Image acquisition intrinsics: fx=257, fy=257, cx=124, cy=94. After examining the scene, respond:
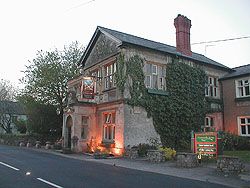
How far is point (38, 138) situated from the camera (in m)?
35.2

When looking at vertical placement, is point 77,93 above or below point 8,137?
above

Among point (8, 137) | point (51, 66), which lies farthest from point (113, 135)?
point (8, 137)

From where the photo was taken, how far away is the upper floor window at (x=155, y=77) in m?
21.7

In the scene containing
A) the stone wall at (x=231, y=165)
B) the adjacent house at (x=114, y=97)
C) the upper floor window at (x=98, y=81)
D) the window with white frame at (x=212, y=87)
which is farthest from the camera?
the window with white frame at (x=212, y=87)

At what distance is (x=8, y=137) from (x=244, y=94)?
116 feet

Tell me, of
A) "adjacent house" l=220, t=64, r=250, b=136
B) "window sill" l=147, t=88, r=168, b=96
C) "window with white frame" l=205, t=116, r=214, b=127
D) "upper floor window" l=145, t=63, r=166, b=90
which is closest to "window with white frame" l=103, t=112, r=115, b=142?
"window sill" l=147, t=88, r=168, b=96

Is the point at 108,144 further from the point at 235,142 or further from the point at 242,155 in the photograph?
the point at 235,142

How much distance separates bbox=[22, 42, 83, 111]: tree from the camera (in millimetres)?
33062

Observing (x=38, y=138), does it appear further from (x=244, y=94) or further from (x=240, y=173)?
(x=240, y=173)

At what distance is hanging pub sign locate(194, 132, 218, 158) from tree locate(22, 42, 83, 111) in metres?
22.5

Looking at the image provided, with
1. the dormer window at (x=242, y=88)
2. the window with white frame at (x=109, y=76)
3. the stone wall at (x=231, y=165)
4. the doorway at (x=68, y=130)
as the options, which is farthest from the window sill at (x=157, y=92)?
the stone wall at (x=231, y=165)

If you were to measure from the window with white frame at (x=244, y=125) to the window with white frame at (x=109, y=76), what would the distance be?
42.0ft

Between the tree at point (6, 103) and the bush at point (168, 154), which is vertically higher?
the tree at point (6, 103)

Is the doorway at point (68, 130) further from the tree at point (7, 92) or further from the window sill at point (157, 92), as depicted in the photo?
the tree at point (7, 92)
